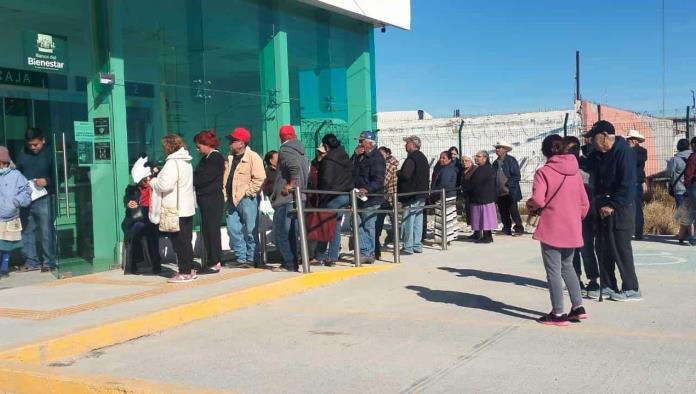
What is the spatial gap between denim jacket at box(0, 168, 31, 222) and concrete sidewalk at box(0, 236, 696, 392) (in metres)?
1.25

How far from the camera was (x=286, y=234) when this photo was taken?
30.4 feet

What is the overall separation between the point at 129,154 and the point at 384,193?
376 cm

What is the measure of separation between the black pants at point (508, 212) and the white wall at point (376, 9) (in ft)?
15.3

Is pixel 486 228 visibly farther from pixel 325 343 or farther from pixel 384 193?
pixel 325 343

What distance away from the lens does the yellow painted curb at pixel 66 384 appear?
195 inches

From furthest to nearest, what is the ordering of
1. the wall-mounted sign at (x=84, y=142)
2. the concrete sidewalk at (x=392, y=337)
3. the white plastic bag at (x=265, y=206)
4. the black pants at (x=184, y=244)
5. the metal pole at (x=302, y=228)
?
the white plastic bag at (x=265, y=206) → the wall-mounted sign at (x=84, y=142) → the metal pole at (x=302, y=228) → the black pants at (x=184, y=244) → the concrete sidewalk at (x=392, y=337)

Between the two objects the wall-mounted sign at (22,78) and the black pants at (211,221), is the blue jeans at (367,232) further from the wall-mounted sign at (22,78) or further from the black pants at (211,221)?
the wall-mounted sign at (22,78)

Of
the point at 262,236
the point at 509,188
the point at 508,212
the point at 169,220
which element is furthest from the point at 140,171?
the point at 508,212

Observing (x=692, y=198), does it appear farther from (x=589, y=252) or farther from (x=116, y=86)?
(x=116, y=86)

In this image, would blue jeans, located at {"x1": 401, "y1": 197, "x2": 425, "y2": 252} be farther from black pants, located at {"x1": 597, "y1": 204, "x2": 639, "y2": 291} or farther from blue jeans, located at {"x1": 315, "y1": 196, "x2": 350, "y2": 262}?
black pants, located at {"x1": 597, "y1": 204, "x2": 639, "y2": 291}

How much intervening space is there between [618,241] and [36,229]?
7.44 metres

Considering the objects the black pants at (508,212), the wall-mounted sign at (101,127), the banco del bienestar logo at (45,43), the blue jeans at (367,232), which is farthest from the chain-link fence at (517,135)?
the banco del bienestar logo at (45,43)

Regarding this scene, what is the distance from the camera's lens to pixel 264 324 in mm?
6965

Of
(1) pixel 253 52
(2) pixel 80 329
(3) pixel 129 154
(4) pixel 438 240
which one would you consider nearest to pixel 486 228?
(4) pixel 438 240
